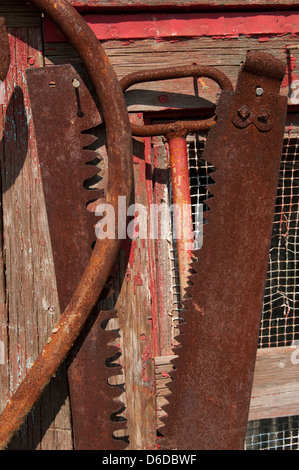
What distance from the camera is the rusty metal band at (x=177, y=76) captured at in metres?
1.72

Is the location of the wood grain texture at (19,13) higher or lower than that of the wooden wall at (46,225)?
higher

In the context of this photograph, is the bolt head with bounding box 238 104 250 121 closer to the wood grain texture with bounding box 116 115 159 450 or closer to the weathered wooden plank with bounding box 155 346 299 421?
the wood grain texture with bounding box 116 115 159 450

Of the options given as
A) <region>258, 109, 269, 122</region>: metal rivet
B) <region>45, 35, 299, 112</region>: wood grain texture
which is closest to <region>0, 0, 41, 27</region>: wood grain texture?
<region>45, 35, 299, 112</region>: wood grain texture

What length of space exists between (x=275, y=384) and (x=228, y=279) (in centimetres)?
72

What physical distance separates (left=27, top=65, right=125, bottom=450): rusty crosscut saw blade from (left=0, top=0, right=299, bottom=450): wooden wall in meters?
0.15

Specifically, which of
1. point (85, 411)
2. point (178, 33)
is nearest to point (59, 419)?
point (85, 411)

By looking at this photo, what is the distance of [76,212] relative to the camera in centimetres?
175

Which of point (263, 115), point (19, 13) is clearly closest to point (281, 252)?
point (263, 115)

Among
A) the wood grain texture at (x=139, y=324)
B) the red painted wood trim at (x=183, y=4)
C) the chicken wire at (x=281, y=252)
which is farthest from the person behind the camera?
the chicken wire at (x=281, y=252)

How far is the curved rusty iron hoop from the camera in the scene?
1.66 meters

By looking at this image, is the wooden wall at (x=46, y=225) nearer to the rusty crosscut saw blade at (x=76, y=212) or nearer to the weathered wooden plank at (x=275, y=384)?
the rusty crosscut saw blade at (x=76, y=212)

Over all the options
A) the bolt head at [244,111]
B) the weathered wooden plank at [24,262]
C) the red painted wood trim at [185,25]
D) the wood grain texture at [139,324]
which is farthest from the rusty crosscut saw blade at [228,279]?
the weathered wooden plank at [24,262]

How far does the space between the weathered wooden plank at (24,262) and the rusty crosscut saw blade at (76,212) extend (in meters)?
0.15

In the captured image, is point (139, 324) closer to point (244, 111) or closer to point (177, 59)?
point (244, 111)
